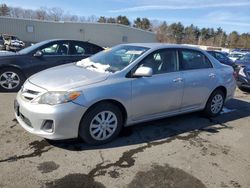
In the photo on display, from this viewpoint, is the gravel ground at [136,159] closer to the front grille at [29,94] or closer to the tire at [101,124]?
the tire at [101,124]

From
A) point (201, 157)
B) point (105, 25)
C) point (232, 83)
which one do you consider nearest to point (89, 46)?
point (232, 83)

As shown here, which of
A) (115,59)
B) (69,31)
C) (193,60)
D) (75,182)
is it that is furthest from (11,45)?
(69,31)

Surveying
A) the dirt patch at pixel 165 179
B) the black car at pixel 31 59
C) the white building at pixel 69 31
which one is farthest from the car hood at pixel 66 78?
the white building at pixel 69 31

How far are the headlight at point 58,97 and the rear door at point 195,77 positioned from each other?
2.22 m

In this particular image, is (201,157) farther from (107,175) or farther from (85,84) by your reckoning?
(85,84)

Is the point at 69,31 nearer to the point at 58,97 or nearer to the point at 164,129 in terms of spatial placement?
the point at 164,129

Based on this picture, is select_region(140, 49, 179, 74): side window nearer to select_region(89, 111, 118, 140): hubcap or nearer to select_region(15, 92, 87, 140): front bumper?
select_region(89, 111, 118, 140): hubcap

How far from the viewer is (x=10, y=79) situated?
24.2ft

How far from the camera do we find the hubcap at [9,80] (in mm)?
7336

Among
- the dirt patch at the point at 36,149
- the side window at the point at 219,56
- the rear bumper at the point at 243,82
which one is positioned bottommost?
the dirt patch at the point at 36,149

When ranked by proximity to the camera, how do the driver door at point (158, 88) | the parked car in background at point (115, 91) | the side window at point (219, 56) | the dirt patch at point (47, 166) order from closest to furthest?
the dirt patch at point (47, 166) < the parked car in background at point (115, 91) < the driver door at point (158, 88) < the side window at point (219, 56)

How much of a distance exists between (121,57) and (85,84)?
3.89 feet

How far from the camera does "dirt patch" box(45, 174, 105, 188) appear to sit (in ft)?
10.6

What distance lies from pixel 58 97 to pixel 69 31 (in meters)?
44.5
